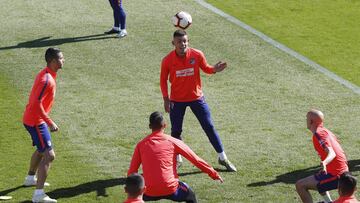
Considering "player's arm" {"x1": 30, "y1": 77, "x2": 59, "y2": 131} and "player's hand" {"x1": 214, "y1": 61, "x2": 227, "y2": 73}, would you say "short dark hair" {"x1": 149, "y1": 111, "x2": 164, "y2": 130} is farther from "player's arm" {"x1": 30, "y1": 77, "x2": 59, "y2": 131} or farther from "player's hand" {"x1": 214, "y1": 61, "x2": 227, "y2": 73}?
"player's hand" {"x1": 214, "y1": 61, "x2": 227, "y2": 73}

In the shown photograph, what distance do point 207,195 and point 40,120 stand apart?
120 inches

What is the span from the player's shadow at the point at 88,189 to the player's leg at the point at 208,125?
1.79 metres

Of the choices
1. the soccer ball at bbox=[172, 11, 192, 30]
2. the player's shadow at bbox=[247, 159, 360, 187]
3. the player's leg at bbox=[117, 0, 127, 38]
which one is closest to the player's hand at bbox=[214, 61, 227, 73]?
the player's shadow at bbox=[247, 159, 360, 187]

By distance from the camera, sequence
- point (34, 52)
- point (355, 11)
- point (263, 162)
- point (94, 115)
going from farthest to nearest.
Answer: point (355, 11)
point (34, 52)
point (94, 115)
point (263, 162)

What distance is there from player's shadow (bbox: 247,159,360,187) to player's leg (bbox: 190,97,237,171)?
0.82 meters

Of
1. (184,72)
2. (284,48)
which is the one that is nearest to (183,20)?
(184,72)

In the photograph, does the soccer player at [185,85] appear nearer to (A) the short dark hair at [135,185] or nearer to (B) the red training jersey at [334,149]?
(B) the red training jersey at [334,149]

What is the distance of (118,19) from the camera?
79.6 ft

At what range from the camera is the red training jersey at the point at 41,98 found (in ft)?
44.0

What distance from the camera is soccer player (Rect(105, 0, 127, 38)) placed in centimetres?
2389

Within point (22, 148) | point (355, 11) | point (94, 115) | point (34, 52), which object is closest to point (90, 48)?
point (34, 52)

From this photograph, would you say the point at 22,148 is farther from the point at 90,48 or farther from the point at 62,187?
the point at 90,48

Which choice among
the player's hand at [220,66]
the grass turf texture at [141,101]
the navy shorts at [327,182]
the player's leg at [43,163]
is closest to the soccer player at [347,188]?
the navy shorts at [327,182]

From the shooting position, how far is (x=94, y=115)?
728 inches
